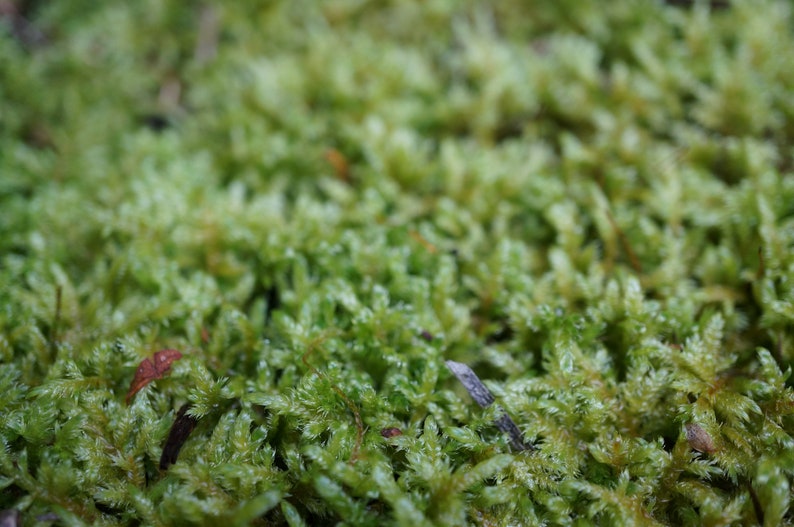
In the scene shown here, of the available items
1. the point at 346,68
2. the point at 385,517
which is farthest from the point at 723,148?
the point at 385,517

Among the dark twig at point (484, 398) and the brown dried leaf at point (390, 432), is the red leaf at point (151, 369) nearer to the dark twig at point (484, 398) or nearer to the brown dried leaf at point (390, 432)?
the brown dried leaf at point (390, 432)

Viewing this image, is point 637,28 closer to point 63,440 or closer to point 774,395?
point 774,395

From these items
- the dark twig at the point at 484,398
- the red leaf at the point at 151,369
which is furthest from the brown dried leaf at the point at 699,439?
the red leaf at the point at 151,369

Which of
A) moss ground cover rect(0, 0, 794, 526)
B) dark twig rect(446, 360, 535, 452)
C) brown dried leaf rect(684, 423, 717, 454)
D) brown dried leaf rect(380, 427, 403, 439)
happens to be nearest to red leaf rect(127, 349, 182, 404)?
moss ground cover rect(0, 0, 794, 526)

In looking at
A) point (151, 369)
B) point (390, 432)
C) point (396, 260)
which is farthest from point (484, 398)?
point (151, 369)

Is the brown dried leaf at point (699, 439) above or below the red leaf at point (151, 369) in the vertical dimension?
below
